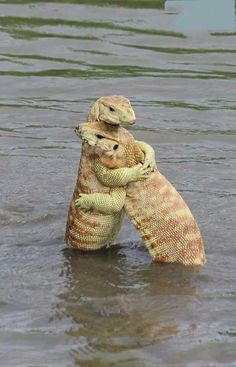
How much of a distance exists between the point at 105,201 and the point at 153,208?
316mm

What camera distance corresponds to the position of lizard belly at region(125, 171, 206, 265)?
24.7ft

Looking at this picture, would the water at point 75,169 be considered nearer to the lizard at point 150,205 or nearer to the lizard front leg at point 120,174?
the lizard at point 150,205

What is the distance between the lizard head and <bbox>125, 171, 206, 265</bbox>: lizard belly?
0.44 meters

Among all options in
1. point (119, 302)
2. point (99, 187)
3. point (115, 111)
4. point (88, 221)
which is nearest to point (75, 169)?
point (88, 221)

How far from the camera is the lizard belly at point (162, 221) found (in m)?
7.52

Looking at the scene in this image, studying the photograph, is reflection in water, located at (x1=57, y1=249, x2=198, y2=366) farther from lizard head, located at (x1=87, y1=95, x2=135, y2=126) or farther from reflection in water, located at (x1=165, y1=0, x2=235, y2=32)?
reflection in water, located at (x1=165, y1=0, x2=235, y2=32)

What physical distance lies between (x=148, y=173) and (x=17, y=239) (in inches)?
49.3

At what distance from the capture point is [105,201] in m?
7.45

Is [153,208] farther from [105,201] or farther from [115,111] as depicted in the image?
[115,111]

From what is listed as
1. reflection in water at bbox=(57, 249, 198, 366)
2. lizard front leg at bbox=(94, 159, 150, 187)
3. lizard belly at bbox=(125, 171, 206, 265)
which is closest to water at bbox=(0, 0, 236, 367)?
reflection in water at bbox=(57, 249, 198, 366)

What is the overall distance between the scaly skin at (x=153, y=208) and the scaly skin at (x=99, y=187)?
56mm

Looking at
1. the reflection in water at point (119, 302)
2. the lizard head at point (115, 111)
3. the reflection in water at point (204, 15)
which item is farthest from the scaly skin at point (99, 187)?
the reflection in water at point (204, 15)

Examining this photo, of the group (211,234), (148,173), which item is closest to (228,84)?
(211,234)

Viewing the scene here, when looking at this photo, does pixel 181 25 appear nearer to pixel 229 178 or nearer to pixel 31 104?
pixel 31 104
